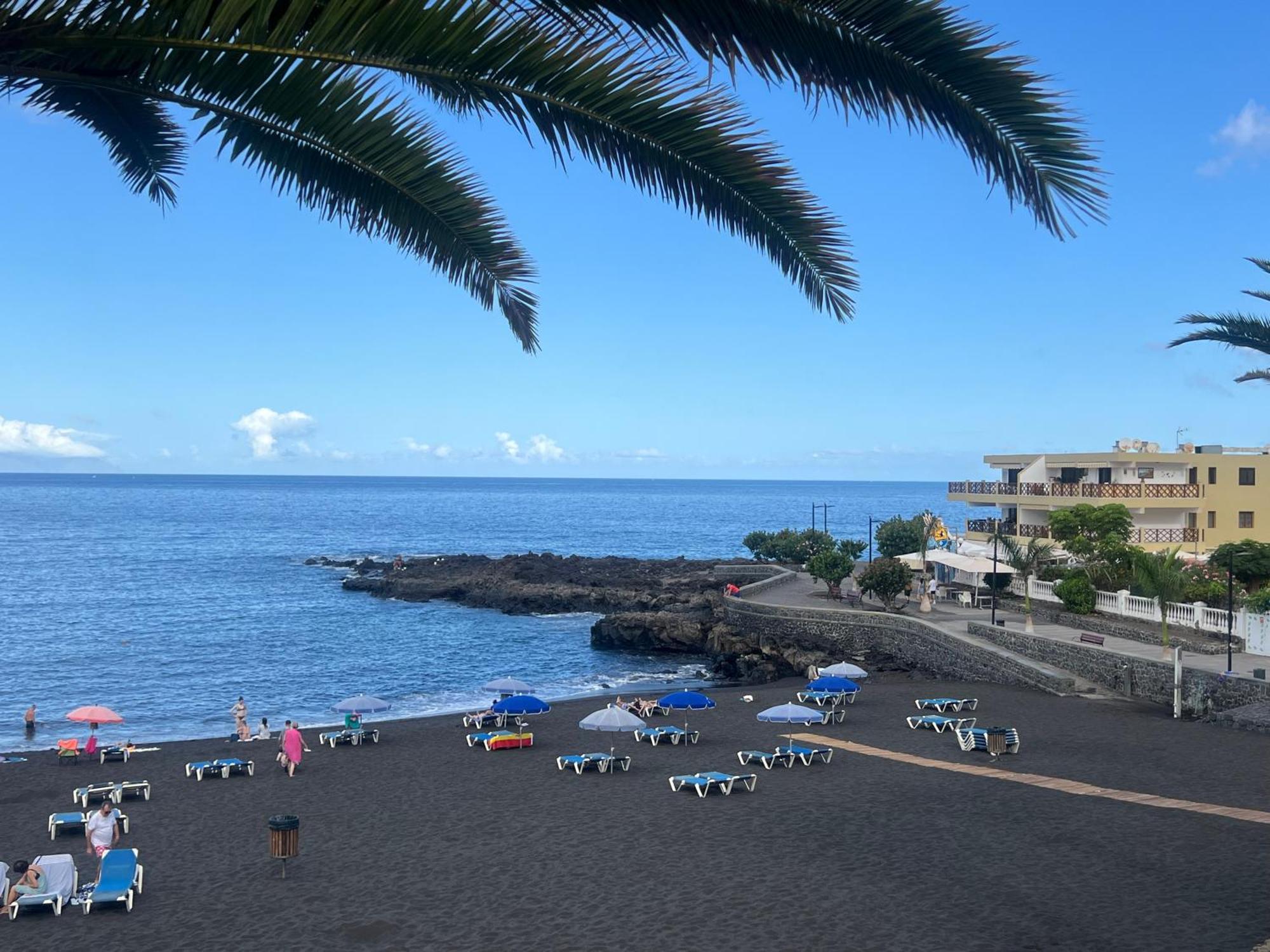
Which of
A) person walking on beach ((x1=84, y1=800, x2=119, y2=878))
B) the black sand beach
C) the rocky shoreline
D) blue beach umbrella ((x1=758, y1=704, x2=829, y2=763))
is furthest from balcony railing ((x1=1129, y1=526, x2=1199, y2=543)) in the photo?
person walking on beach ((x1=84, y1=800, x2=119, y2=878))

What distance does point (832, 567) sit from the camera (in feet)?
169

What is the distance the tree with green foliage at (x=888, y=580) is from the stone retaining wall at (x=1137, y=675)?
25.3 ft

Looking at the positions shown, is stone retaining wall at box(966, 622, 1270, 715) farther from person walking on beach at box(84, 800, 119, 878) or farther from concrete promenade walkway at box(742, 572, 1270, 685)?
person walking on beach at box(84, 800, 119, 878)

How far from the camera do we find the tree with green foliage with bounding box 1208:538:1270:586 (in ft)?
121

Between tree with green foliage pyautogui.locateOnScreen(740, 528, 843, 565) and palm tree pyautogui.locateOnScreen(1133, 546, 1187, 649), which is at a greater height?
palm tree pyautogui.locateOnScreen(1133, 546, 1187, 649)

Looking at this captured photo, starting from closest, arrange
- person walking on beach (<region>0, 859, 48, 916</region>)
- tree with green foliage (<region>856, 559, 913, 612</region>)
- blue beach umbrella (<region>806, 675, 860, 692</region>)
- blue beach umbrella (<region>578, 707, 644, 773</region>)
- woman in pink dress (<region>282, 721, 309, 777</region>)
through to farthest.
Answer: person walking on beach (<region>0, 859, 48, 916</region>) → blue beach umbrella (<region>578, 707, 644, 773</region>) → woman in pink dress (<region>282, 721, 309, 777</region>) → blue beach umbrella (<region>806, 675, 860, 692</region>) → tree with green foliage (<region>856, 559, 913, 612</region>)

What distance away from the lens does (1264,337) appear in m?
21.8

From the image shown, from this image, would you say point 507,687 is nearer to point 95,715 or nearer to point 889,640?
point 95,715

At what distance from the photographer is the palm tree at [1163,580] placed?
109 feet

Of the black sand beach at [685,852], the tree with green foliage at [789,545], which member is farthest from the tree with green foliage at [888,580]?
the black sand beach at [685,852]

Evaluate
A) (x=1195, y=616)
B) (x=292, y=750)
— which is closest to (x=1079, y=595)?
(x=1195, y=616)

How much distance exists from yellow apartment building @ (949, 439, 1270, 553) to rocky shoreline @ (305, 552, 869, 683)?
15.2 meters

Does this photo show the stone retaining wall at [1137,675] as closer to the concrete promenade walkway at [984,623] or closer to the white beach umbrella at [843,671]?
the concrete promenade walkway at [984,623]

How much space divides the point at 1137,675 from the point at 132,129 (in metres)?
31.7
